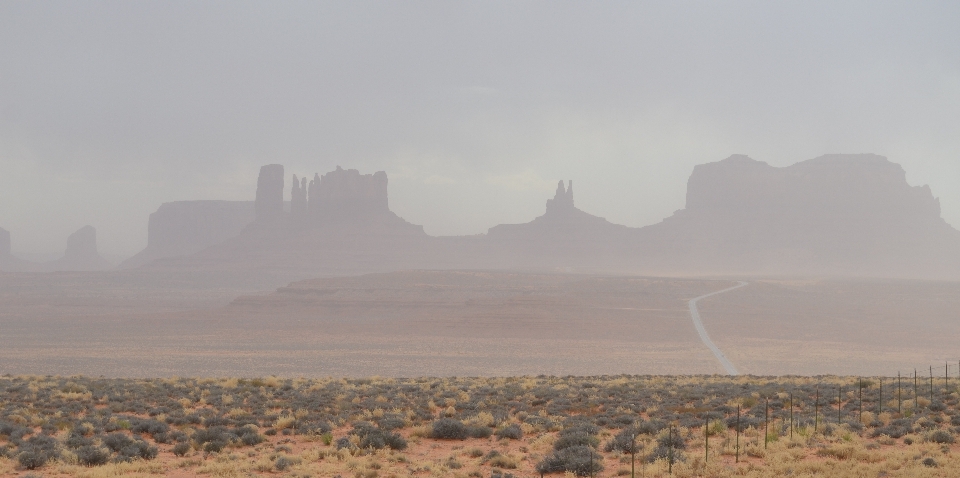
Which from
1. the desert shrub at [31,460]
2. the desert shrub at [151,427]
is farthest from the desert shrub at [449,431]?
the desert shrub at [31,460]

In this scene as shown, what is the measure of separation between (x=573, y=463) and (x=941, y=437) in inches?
275

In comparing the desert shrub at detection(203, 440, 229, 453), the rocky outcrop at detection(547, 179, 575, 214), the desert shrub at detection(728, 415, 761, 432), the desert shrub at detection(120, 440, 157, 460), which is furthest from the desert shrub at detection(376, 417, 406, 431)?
the rocky outcrop at detection(547, 179, 575, 214)

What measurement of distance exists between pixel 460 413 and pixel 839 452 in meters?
8.67

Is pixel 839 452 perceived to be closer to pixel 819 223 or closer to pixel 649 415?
pixel 649 415

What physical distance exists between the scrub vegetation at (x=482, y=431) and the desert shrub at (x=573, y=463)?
0.02 m

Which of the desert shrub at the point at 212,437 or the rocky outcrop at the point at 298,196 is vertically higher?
the rocky outcrop at the point at 298,196

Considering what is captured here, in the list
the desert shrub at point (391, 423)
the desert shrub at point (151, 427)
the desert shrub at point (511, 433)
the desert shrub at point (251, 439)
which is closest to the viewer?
the desert shrub at point (251, 439)

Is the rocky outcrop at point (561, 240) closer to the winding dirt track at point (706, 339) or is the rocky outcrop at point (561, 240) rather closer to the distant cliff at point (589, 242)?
the distant cliff at point (589, 242)

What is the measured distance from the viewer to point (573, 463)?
1163cm

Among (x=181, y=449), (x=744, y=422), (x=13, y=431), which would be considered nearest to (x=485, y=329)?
(x=744, y=422)

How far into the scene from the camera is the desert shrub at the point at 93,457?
1217cm

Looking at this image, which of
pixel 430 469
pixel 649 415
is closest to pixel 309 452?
pixel 430 469

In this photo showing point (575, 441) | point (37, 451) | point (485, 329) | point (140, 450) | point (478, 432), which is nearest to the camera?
point (37, 451)

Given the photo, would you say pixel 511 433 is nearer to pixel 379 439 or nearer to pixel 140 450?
pixel 379 439
